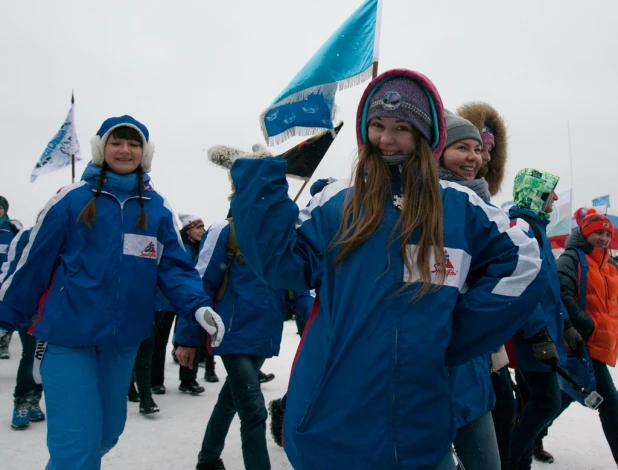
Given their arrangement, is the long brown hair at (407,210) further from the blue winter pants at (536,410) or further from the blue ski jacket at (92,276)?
the blue winter pants at (536,410)

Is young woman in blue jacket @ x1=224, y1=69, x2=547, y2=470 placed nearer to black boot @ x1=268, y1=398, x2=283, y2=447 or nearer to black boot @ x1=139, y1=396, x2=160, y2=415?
black boot @ x1=268, y1=398, x2=283, y2=447

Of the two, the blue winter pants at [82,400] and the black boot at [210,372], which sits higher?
the blue winter pants at [82,400]

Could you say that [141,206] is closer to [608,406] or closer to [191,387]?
[608,406]

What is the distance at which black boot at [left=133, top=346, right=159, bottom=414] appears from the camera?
5.81 meters

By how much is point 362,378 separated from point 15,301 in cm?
213

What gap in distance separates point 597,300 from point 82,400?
13.1 feet

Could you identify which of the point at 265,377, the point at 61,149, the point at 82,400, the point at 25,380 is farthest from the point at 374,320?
the point at 61,149

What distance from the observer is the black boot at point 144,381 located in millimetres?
5812

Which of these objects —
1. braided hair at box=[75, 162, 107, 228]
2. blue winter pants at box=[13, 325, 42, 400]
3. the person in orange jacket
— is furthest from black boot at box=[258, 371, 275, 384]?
braided hair at box=[75, 162, 107, 228]

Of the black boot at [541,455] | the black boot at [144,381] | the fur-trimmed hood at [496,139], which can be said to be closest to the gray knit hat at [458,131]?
the fur-trimmed hood at [496,139]

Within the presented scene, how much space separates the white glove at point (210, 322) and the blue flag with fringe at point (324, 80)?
40.3 inches

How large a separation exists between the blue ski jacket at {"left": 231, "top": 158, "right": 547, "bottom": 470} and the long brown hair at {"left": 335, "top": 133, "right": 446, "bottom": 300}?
3cm

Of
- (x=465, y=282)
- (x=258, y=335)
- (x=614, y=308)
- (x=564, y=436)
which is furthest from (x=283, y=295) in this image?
(x=564, y=436)

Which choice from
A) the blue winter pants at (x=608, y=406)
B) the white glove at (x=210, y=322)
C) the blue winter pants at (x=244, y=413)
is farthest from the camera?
the blue winter pants at (x=608, y=406)
